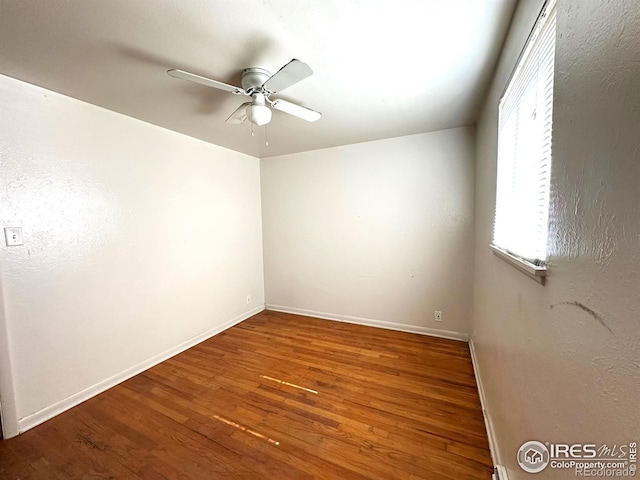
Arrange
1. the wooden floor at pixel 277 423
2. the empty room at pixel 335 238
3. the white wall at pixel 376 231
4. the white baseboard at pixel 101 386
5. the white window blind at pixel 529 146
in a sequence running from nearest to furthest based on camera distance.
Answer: the empty room at pixel 335 238, the white window blind at pixel 529 146, the wooden floor at pixel 277 423, the white baseboard at pixel 101 386, the white wall at pixel 376 231

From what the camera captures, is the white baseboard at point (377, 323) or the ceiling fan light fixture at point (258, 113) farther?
the white baseboard at point (377, 323)

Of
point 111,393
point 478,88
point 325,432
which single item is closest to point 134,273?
point 111,393

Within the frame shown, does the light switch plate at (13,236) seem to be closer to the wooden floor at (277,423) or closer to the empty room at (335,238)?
the empty room at (335,238)

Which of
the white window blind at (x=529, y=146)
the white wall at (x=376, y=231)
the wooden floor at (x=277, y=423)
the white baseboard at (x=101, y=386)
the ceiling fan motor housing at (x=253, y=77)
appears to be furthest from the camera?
the white wall at (x=376, y=231)

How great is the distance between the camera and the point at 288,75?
1.36 m

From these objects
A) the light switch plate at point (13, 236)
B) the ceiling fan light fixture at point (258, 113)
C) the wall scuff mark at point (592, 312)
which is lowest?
the wall scuff mark at point (592, 312)

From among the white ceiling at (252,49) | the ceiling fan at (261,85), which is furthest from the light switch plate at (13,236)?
the ceiling fan at (261,85)

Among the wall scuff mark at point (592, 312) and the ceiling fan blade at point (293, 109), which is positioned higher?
the ceiling fan blade at point (293, 109)

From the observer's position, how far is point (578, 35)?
2.02 feet

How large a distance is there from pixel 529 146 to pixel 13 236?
2.99 meters

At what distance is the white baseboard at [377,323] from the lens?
9.26ft

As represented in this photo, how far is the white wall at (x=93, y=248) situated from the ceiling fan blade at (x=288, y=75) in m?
1.61

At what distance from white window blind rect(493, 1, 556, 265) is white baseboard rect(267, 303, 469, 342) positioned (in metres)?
A: 1.81

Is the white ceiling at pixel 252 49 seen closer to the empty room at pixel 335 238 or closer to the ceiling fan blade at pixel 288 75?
the empty room at pixel 335 238
